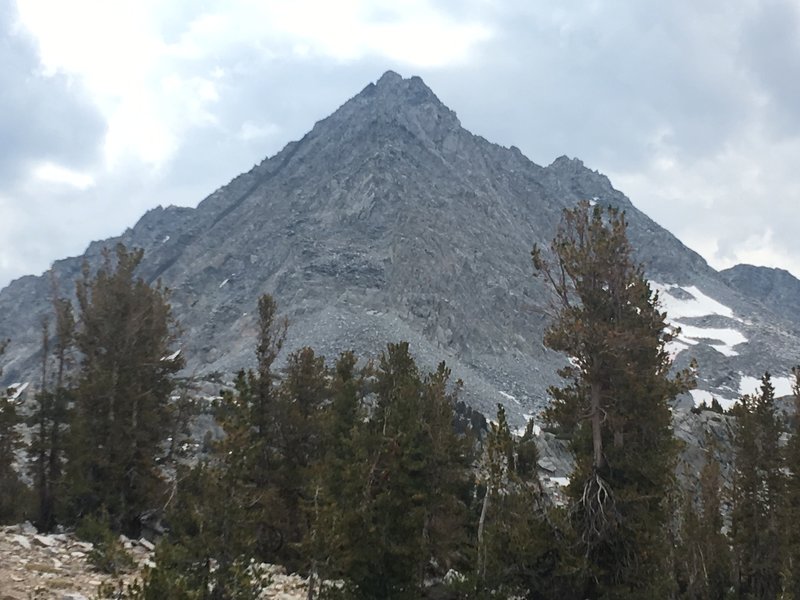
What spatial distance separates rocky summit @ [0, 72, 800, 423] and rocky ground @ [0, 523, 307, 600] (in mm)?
69464


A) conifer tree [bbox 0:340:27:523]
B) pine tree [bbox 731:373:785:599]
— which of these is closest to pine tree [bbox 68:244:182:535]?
conifer tree [bbox 0:340:27:523]

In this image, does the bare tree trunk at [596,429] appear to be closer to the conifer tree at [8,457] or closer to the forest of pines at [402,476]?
the forest of pines at [402,476]

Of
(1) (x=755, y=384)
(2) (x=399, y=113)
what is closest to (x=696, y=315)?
(1) (x=755, y=384)

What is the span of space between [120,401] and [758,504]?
2518 centimetres

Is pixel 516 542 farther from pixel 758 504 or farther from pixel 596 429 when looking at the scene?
pixel 758 504

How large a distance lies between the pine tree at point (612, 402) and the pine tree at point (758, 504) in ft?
45.1

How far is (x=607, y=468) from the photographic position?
1391 cm

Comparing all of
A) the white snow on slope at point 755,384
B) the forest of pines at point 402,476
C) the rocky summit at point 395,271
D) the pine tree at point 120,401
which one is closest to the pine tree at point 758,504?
the forest of pines at point 402,476

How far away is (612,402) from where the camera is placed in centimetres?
1407

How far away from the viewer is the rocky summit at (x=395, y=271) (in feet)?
355

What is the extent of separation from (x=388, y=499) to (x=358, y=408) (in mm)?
8484

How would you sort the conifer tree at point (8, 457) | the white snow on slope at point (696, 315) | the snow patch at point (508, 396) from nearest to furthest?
the conifer tree at point (8, 457) → the snow patch at point (508, 396) → the white snow on slope at point (696, 315)

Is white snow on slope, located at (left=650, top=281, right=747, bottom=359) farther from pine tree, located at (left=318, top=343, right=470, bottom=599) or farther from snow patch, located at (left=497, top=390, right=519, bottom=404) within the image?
pine tree, located at (left=318, top=343, right=470, bottom=599)

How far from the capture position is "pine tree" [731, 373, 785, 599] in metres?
24.8
